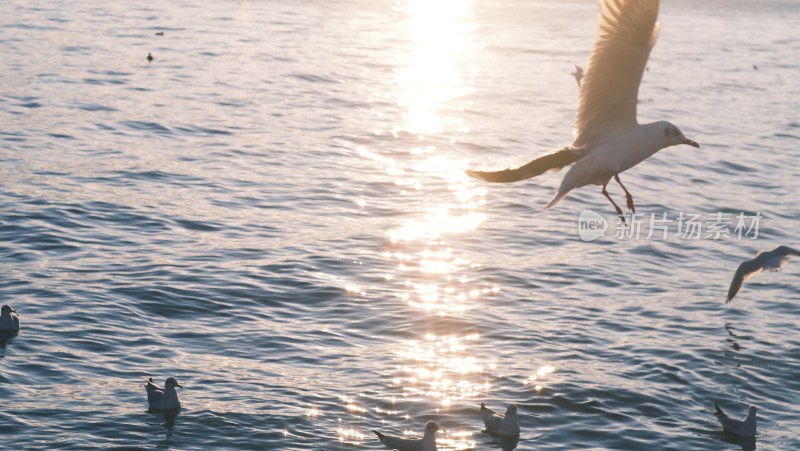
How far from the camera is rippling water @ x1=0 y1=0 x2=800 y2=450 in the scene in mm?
19406

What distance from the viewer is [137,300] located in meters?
23.3

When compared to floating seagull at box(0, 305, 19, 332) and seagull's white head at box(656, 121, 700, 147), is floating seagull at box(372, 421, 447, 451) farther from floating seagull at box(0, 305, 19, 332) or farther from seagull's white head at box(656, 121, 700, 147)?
floating seagull at box(0, 305, 19, 332)

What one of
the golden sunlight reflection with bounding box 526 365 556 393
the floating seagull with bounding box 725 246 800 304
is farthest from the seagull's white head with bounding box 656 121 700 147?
the floating seagull with bounding box 725 246 800 304

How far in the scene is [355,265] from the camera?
26875mm

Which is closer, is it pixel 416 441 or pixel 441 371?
pixel 416 441

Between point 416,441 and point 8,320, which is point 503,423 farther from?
point 8,320

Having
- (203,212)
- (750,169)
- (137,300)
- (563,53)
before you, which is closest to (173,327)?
(137,300)

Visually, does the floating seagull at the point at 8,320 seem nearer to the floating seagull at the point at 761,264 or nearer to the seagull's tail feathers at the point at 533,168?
the seagull's tail feathers at the point at 533,168

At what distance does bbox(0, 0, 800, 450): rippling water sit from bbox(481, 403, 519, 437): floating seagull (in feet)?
0.83

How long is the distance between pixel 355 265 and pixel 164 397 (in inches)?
360

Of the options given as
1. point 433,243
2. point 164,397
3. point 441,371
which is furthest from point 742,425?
point 433,243

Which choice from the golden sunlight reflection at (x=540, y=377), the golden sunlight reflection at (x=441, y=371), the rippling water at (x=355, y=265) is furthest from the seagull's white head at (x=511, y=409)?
the golden sunlight reflection at (x=540, y=377)

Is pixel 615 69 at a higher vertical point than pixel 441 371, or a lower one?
higher

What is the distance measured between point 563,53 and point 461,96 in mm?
14328
